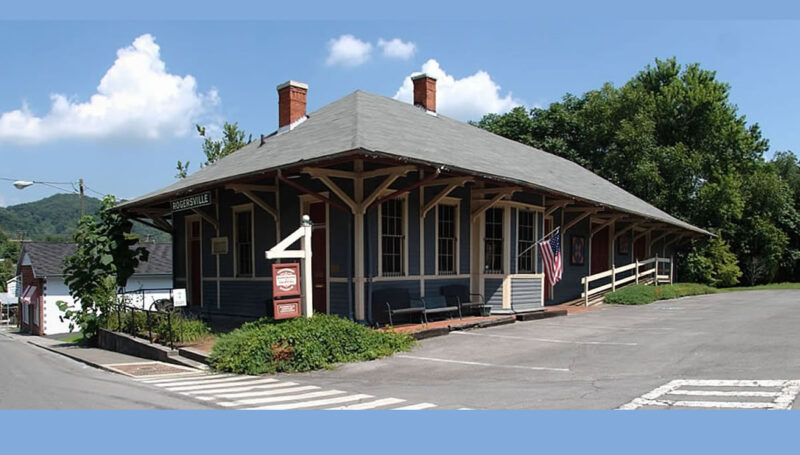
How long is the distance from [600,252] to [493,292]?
9531mm

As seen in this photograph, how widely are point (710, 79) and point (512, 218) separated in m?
30.9

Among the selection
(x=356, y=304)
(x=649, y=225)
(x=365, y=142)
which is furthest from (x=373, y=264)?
(x=649, y=225)

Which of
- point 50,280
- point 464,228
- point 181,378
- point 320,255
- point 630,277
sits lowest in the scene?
point 181,378

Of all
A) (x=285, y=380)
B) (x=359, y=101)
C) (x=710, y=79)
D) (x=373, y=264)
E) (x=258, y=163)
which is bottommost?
(x=285, y=380)

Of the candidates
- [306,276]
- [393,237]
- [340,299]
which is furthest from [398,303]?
[306,276]

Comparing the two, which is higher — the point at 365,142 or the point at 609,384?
the point at 365,142

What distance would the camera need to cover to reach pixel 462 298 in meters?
15.8

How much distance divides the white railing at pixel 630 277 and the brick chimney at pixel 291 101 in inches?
414

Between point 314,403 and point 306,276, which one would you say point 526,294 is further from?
point 314,403

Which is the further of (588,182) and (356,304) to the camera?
(588,182)

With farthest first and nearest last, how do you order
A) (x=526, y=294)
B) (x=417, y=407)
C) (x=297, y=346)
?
(x=526, y=294) → (x=297, y=346) → (x=417, y=407)

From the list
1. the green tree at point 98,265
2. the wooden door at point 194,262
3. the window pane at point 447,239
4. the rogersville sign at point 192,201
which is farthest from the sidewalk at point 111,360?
the window pane at point 447,239

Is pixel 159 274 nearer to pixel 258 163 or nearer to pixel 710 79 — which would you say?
pixel 258 163

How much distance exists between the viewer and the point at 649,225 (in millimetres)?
27359
